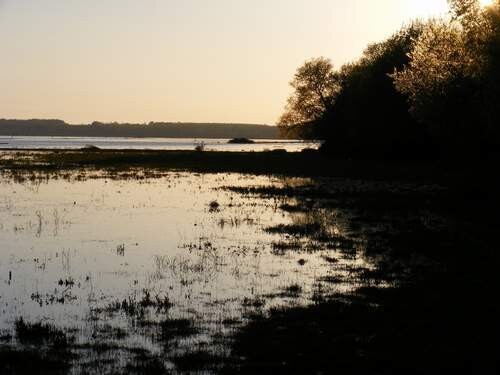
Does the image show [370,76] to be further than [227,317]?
Yes

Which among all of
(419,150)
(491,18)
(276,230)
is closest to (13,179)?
(276,230)

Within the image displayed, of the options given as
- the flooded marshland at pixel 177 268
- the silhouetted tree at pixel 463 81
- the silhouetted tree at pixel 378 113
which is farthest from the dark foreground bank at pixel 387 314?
the silhouetted tree at pixel 378 113

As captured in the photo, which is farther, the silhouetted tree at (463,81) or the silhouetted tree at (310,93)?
the silhouetted tree at (310,93)

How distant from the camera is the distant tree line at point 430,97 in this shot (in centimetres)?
3984

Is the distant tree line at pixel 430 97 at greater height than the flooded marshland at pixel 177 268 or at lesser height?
greater

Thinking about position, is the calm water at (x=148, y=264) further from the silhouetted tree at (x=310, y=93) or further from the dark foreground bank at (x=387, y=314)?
the silhouetted tree at (x=310, y=93)

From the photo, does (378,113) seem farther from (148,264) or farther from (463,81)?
(148,264)

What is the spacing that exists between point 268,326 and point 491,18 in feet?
104

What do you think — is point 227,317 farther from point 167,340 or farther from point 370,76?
point 370,76

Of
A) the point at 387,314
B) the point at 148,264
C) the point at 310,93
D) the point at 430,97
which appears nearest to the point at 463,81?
the point at 430,97

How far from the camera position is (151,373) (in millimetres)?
11500

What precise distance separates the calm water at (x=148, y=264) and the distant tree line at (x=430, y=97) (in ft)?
41.3

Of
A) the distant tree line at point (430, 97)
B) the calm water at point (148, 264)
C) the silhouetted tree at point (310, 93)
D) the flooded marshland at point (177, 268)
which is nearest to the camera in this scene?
the flooded marshland at point (177, 268)

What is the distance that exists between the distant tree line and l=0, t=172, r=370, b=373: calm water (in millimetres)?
12575
